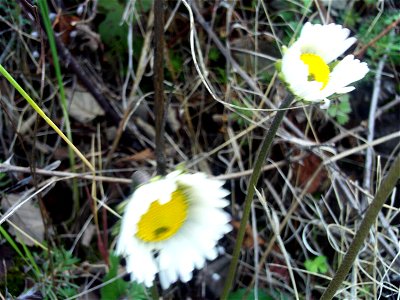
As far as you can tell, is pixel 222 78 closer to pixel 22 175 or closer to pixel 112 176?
pixel 112 176

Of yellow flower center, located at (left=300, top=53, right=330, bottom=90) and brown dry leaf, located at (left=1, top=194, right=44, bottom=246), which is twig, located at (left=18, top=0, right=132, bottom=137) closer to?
brown dry leaf, located at (left=1, top=194, right=44, bottom=246)

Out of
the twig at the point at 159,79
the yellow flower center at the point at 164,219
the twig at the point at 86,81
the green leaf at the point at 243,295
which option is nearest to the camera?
the yellow flower center at the point at 164,219

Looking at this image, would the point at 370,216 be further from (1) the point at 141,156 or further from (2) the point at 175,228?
(1) the point at 141,156

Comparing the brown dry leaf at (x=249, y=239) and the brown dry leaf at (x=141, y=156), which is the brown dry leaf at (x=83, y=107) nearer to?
the brown dry leaf at (x=141, y=156)

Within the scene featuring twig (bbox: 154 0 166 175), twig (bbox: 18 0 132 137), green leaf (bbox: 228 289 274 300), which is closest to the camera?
twig (bbox: 154 0 166 175)

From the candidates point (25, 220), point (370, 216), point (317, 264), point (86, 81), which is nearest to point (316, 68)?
point (370, 216)

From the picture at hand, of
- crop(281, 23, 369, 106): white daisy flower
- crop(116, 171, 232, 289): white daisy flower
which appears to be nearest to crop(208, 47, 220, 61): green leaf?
crop(281, 23, 369, 106): white daisy flower

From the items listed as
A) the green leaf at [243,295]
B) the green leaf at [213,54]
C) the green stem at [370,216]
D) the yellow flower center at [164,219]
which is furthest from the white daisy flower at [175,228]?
the green leaf at [213,54]
